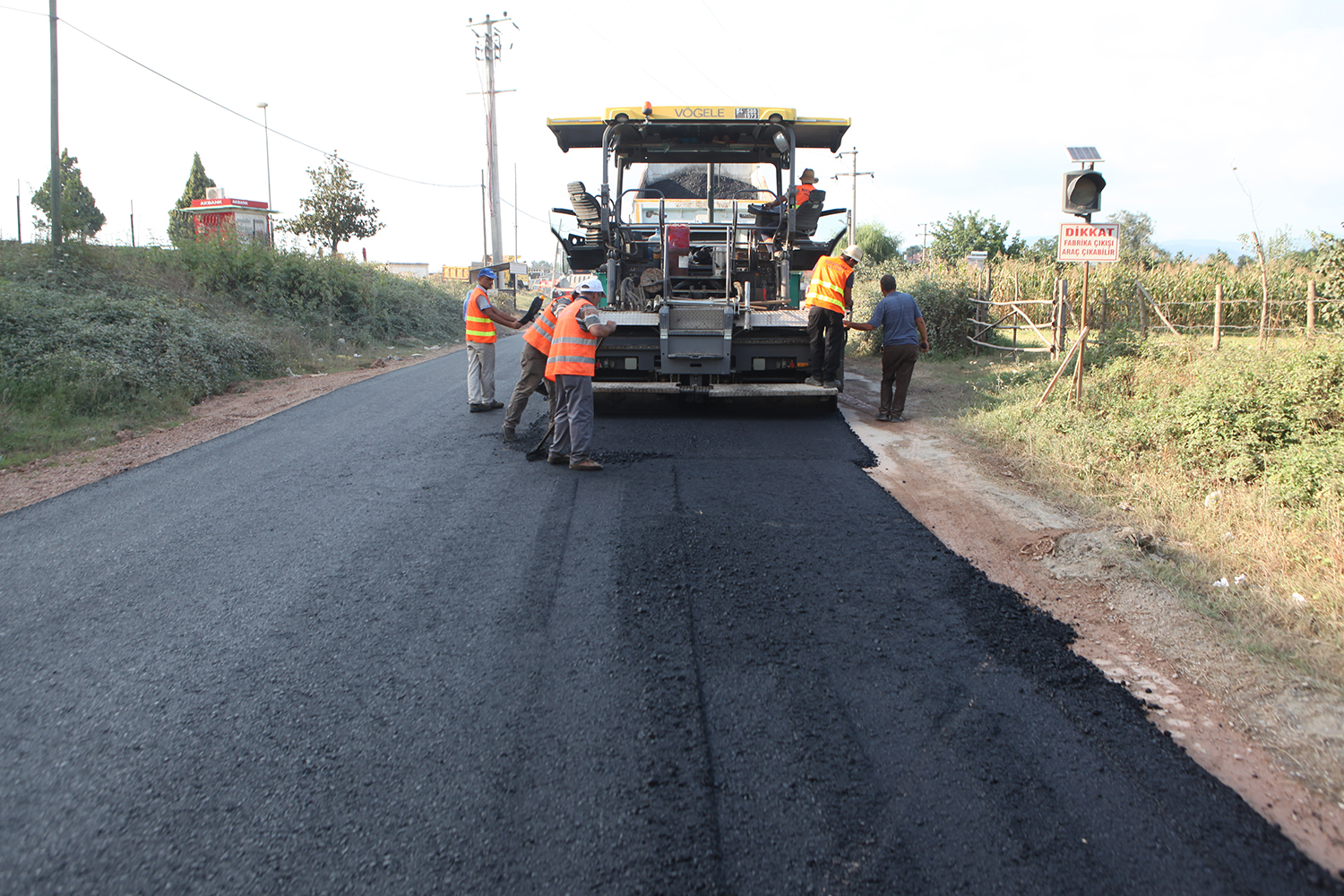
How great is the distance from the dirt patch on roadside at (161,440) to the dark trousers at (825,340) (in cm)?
602

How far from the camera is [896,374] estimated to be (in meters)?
9.05

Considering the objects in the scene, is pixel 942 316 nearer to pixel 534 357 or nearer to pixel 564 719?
pixel 534 357

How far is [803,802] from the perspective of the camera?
8.16 feet

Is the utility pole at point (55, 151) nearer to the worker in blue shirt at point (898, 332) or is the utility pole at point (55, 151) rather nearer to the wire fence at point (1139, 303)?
the worker in blue shirt at point (898, 332)

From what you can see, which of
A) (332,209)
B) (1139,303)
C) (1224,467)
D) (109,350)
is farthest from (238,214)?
(1224,467)

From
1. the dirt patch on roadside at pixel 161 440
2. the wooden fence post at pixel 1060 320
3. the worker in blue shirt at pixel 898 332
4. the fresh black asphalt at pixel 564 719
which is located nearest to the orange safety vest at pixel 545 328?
the fresh black asphalt at pixel 564 719

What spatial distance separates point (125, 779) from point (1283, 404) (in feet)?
23.5

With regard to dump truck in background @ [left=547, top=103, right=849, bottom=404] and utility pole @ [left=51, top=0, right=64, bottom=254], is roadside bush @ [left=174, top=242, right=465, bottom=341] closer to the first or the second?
utility pole @ [left=51, top=0, right=64, bottom=254]

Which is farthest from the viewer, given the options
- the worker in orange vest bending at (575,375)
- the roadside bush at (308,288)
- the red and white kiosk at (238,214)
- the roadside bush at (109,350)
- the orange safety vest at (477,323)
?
the red and white kiosk at (238,214)

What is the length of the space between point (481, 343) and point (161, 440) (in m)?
3.29

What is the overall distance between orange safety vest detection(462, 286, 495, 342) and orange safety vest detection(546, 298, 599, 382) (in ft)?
9.02

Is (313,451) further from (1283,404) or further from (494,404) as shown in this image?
(1283,404)

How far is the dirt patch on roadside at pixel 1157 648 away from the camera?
265 centimetres

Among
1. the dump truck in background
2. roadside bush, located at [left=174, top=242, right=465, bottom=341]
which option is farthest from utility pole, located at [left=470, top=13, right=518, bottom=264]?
the dump truck in background
